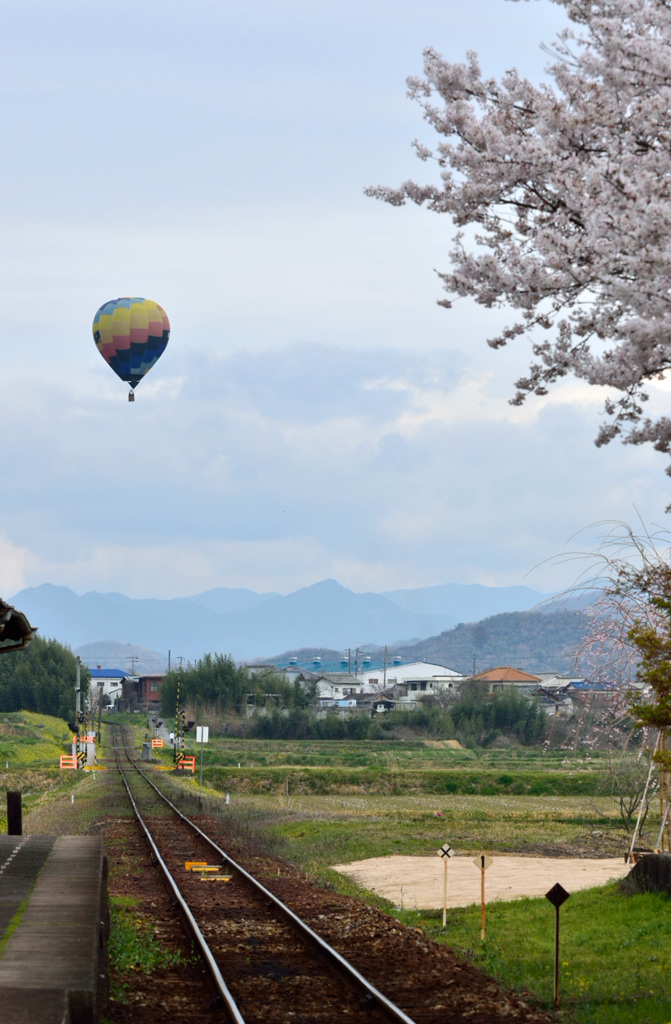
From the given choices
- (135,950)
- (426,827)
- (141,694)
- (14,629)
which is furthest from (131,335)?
(141,694)

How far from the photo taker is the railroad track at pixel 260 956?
1130 centimetres

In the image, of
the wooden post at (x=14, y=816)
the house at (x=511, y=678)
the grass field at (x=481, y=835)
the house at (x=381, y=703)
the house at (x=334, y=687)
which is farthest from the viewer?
the house at (x=334, y=687)

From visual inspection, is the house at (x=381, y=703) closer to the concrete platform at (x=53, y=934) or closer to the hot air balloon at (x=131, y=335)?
the hot air balloon at (x=131, y=335)

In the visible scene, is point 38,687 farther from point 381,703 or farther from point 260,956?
point 260,956

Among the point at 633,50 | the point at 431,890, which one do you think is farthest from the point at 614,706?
the point at 633,50

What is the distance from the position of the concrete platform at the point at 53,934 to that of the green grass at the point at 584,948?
15.6 feet

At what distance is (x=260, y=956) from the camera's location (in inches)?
553

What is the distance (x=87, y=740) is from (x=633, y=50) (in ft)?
192

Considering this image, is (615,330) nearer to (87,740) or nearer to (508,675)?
(87,740)

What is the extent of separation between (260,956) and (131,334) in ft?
115

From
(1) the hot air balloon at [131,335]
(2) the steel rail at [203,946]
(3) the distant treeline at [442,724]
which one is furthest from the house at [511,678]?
(2) the steel rail at [203,946]

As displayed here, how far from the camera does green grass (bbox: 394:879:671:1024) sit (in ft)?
38.9

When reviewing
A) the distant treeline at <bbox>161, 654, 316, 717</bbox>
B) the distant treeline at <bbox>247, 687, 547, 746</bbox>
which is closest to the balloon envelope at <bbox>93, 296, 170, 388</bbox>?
the distant treeline at <bbox>247, 687, 547, 746</bbox>

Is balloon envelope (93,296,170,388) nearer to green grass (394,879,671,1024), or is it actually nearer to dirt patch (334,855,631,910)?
dirt patch (334,855,631,910)
